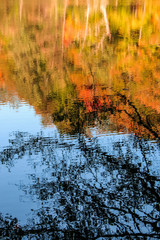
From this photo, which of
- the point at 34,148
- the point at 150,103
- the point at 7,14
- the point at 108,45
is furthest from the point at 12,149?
the point at 7,14

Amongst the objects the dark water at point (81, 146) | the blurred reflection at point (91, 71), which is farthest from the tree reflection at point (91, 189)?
the blurred reflection at point (91, 71)

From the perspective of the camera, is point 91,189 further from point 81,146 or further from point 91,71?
point 91,71

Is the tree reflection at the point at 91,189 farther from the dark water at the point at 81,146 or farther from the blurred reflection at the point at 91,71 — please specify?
the blurred reflection at the point at 91,71

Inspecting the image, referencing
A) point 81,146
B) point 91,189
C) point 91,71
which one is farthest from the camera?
point 91,71

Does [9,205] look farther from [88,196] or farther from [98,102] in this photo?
[98,102]

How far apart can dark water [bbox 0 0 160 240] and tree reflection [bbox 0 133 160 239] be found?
0.02 meters

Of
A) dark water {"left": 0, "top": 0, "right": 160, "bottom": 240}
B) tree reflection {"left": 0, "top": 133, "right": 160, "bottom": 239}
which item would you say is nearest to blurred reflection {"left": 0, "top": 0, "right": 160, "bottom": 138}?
dark water {"left": 0, "top": 0, "right": 160, "bottom": 240}

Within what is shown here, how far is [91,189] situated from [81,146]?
2234 mm

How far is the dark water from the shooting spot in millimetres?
6254

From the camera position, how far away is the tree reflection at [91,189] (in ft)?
19.7

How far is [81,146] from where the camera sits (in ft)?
30.5

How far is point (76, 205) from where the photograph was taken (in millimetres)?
6680

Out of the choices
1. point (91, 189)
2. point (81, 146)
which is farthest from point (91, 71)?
point (91, 189)

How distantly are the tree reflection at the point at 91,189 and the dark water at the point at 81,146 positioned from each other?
2cm
